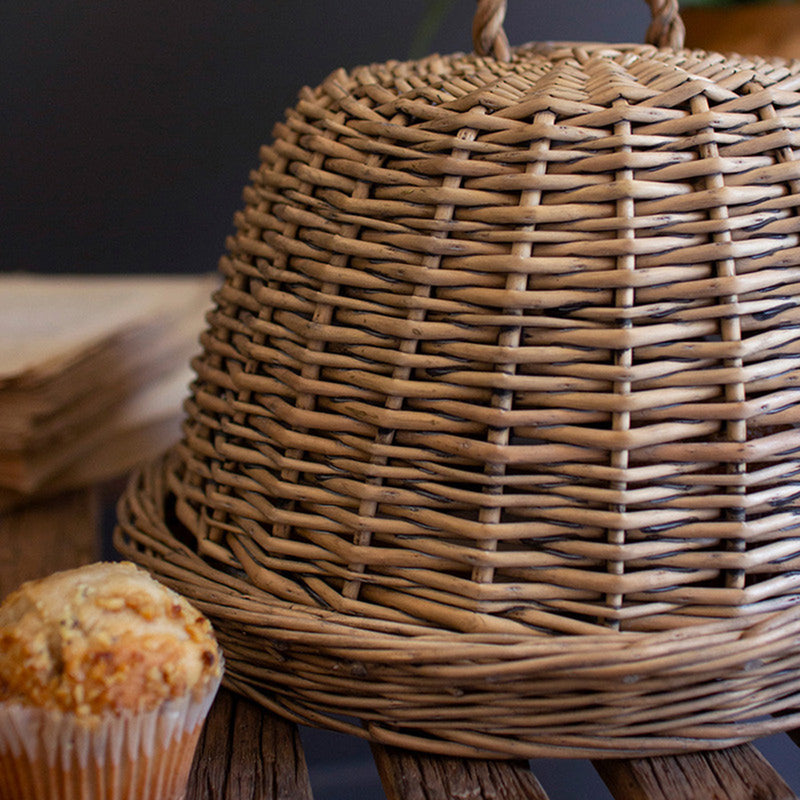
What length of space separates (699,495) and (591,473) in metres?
0.07

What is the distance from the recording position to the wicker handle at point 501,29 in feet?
2.36

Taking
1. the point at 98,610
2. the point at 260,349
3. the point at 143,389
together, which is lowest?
the point at 143,389

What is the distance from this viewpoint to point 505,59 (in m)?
0.73

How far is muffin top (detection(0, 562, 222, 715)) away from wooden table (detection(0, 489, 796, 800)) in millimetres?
108

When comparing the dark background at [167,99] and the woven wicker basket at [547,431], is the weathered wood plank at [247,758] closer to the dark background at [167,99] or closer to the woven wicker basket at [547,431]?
the woven wicker basket at [547,431]

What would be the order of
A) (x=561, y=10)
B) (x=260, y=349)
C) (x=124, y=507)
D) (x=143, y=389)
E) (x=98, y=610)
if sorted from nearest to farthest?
(x=98, y=610) < (x=260, y=349) < (x=124, y=507) < (x=143, y=389) < (x=561, y=10)

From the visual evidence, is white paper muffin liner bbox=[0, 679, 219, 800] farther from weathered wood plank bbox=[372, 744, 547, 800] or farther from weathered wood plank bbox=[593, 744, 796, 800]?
weathered wood plank bbox=[593, 744, 796, 800]

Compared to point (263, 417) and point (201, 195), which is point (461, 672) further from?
point (201, 195)

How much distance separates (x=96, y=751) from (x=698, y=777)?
1.22 ft

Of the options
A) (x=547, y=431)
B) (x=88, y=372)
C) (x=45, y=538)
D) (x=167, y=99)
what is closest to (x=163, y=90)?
(x=167, y=99)

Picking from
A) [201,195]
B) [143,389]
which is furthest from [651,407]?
[201,195]

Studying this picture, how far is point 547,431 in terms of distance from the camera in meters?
0.55

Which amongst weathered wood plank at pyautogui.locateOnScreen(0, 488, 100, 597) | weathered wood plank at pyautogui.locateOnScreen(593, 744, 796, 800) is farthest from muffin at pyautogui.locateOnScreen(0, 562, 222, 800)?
weathered wood plank at pyautogui.locateOnScreen(0, 488, 100, 597)

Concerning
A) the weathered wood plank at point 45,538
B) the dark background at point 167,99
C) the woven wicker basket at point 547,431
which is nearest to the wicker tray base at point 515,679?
the woven wicker basket at point 547,431
